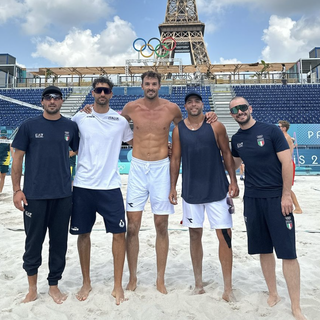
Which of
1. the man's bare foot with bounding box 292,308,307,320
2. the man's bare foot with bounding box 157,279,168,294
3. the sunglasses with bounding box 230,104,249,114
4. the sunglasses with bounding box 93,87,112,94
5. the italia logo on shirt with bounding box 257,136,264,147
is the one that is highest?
the sunglasses with bounding box 93,87,112,94

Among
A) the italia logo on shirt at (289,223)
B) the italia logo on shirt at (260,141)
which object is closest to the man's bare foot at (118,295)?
the italia logo on shirt at (289,223)

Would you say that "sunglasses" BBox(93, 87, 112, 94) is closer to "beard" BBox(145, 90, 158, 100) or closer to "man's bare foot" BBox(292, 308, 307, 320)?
"beard" BBox(145, 90, 158, 100)

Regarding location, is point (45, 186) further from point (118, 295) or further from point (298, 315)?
point (298, 315)

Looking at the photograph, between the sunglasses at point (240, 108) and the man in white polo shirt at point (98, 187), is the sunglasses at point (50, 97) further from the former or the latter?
the sunglasses at point (240, 108)

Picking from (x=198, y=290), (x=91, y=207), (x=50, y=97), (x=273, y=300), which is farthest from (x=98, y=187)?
(x=273, y=300)

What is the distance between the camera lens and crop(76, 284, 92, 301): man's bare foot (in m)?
2.27

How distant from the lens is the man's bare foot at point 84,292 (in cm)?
227

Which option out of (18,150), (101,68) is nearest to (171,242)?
(18,150)

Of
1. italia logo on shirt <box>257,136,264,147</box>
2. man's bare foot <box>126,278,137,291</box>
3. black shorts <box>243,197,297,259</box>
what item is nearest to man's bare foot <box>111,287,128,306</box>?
man's bare foot <box>126,278,137,291</box>

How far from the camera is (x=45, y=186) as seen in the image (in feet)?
7.14

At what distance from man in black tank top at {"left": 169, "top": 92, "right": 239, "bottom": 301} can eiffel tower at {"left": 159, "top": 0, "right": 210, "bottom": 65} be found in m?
31.6

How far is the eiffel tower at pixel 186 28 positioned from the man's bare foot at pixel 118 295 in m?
32.4

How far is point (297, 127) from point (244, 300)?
12664mm

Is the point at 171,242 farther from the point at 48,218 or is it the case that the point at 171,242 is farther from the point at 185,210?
the point at 48,218
